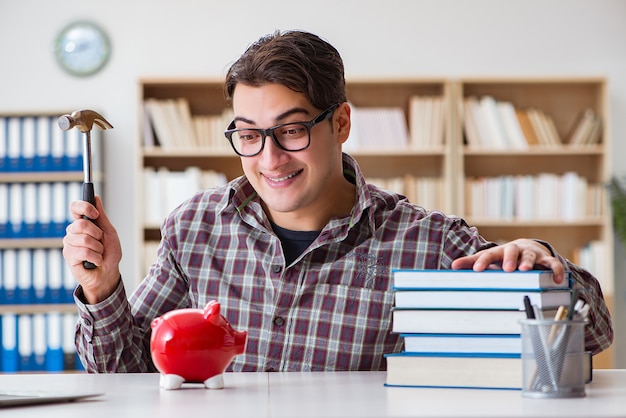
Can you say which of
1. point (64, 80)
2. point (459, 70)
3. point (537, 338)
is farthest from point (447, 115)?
point (537, 338)

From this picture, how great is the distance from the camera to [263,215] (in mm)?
1866

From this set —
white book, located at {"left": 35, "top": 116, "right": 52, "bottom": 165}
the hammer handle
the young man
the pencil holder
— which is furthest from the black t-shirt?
white book, located at {"left": 35, "top": 116, "right": 52, "bottom": 165}

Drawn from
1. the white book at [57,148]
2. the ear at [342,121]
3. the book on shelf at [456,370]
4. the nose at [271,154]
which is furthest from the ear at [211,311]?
the white book at [57,148]

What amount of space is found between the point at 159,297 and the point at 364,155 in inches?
114

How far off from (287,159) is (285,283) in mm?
244

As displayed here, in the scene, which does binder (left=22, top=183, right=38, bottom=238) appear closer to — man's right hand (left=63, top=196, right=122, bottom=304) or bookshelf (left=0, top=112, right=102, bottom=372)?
bookshelf (left=0, top=112, right=102, bottom=372)

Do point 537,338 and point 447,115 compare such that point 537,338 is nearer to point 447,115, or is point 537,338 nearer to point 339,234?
point 339,234

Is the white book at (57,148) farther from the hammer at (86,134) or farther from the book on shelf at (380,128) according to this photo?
the hammer at (86,134)

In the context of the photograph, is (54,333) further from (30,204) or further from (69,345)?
(30,204)

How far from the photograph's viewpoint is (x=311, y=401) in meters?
1.13

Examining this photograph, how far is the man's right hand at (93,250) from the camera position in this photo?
1.50 metres

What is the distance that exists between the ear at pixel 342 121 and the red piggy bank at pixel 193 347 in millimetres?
680

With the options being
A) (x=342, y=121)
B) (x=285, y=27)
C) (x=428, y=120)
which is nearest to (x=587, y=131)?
(x=428, y=120)

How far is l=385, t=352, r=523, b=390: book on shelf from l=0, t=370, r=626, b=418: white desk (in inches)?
0.8
